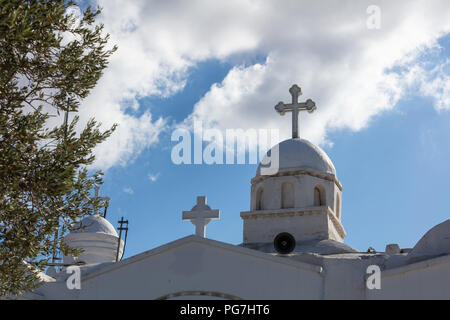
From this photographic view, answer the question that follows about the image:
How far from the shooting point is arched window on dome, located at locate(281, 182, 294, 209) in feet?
76.8

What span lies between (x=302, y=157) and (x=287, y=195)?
1.61m

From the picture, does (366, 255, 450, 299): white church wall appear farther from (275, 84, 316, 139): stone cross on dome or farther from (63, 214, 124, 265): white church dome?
(63, 214, 124, 265): white church dome

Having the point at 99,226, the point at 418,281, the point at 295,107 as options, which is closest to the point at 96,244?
the point at 99,226

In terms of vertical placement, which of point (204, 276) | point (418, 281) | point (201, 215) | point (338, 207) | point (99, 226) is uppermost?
point (338, 207)

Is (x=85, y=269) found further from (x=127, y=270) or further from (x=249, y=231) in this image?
(x=249, y=231)

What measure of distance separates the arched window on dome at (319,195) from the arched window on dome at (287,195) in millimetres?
938

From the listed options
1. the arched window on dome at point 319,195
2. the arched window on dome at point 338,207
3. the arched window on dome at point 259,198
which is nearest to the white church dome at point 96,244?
the arched window on dome at point 259,198

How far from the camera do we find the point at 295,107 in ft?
83.3

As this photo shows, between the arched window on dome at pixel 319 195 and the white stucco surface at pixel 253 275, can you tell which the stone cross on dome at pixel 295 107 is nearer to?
the arched window on dome at pixel 319 195

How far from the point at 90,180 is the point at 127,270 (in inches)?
245

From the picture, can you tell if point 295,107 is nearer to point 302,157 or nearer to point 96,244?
point 302,157

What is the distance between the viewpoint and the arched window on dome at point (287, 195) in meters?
23.4

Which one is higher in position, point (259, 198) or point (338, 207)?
point (259, 198)
